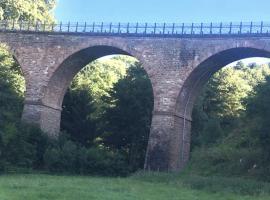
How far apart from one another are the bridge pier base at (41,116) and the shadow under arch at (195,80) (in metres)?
8.45

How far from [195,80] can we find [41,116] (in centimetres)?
959

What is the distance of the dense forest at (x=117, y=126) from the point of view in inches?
1014

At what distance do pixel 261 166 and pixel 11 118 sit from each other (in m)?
13.4

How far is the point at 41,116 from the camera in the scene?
30688 mm

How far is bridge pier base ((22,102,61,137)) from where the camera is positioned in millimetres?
30562

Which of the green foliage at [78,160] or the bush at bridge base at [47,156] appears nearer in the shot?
the bush at bridge base at [47,156]

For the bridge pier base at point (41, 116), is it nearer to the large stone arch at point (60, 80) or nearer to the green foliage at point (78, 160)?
the large stone arch at point (60, 80)

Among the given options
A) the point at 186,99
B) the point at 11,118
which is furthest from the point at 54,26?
the point at 186,99

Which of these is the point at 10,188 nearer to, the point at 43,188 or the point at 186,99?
the point at 43,188

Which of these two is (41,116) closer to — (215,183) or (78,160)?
(78,160)

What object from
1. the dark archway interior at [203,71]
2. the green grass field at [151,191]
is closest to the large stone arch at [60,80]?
the dark archway interior at [203,71]

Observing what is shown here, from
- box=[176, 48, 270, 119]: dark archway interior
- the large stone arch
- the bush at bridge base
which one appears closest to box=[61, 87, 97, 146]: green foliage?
the large stone arch

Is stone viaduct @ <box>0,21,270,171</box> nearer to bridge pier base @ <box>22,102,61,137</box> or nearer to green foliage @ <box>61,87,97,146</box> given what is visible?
bridge pier base @ <box>22,102,61,137</box>

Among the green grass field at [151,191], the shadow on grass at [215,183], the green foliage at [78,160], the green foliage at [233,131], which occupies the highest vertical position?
the green foliage at [233,131]
